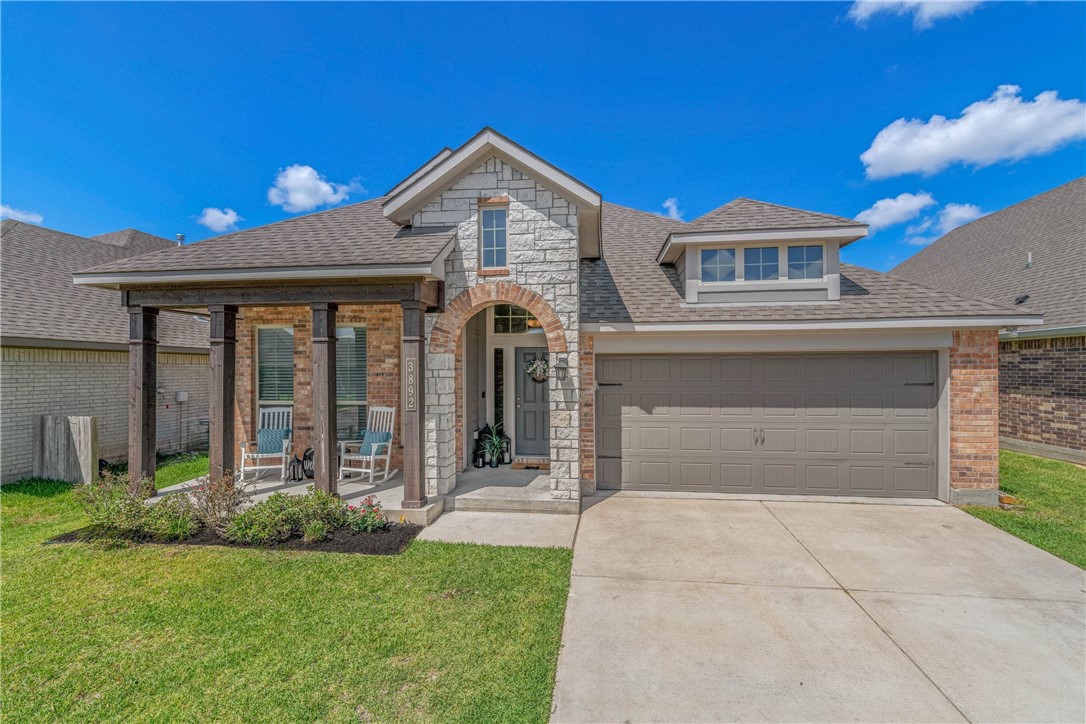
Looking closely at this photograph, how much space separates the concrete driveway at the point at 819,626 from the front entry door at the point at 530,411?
9.82 feet

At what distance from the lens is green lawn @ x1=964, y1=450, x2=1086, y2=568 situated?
17.4 ft

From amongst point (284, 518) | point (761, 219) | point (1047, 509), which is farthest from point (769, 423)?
point (284, 518)

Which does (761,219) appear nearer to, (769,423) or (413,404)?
(769,423)

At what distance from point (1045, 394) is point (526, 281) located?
1213 centimetres

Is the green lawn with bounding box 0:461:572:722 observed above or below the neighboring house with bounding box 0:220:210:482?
below

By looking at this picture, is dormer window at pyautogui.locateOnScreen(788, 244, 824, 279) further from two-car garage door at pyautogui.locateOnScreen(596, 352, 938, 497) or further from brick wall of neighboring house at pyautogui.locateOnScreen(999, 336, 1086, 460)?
brick wall of neighboring house at pyautogui.locateOnScreen(999, 336, 1086, 460)

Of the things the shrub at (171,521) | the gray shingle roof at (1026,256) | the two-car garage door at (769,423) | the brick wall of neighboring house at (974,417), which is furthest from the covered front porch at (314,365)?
the gray shingle roof at (1026,256)

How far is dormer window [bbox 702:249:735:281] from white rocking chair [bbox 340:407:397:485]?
613 cm

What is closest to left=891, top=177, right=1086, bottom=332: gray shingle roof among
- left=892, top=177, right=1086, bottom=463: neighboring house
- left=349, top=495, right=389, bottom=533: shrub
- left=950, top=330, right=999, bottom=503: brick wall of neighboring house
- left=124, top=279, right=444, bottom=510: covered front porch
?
left=892, top=177, right=1086, bottom=463: neighboring house

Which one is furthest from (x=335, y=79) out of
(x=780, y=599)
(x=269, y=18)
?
(x=780, y=599)

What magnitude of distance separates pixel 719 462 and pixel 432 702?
19.3 ft

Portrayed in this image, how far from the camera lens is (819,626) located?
3658 mm

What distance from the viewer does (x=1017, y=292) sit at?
11.7 meters

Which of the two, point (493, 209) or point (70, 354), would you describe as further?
point (70, 354)
